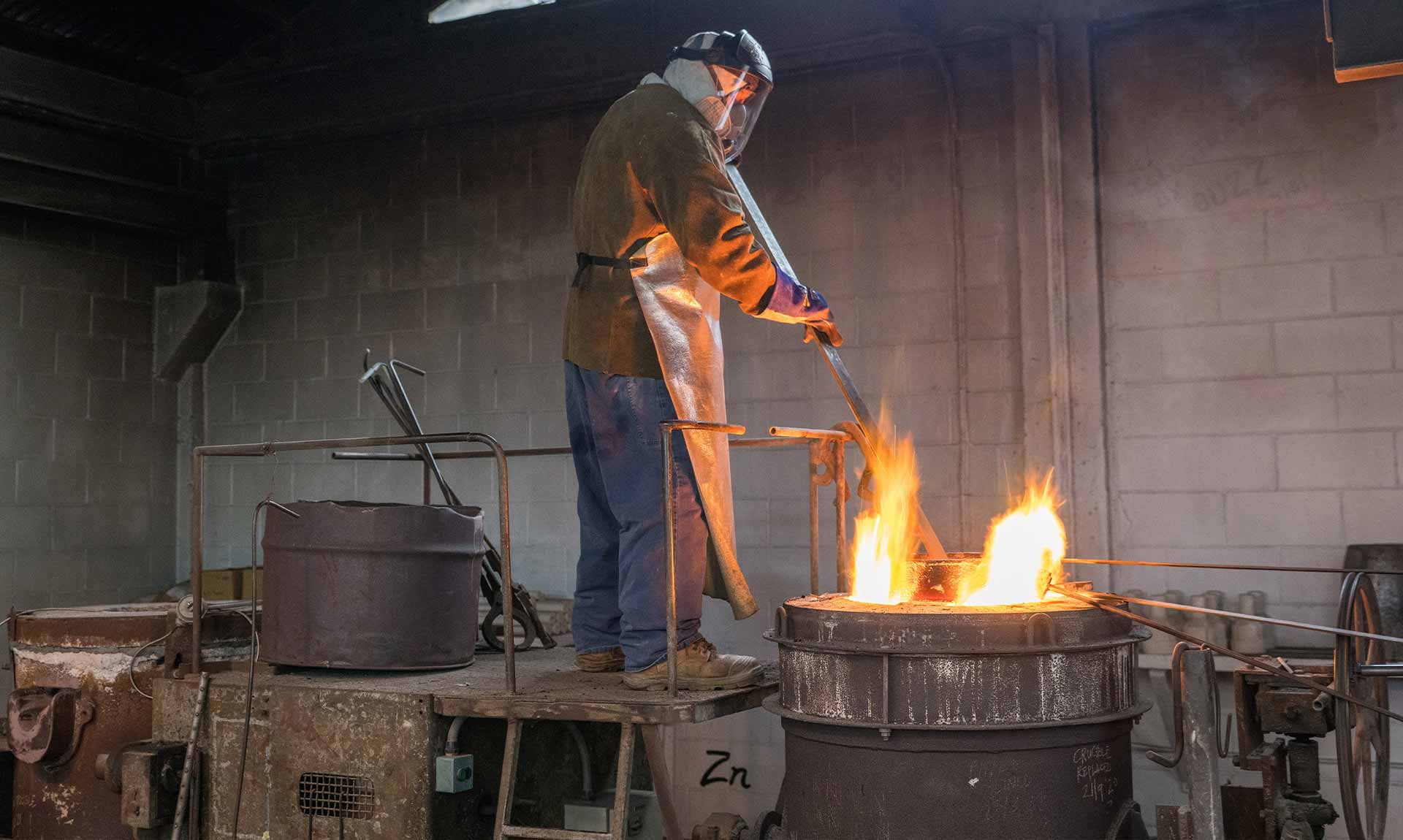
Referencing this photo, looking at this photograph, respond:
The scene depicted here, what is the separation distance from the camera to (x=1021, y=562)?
3.21 m

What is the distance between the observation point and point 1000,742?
2660mm

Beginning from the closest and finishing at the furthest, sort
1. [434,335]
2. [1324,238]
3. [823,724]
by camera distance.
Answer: [823,724], [1324,238], [434,335]

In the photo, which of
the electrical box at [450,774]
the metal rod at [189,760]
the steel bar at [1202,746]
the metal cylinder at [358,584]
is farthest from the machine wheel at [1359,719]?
the metal rod at [189,760]

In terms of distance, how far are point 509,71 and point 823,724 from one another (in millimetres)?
4747

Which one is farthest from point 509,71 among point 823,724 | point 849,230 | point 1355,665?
point 1355,665

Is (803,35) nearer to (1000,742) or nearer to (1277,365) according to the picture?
(1277,365)

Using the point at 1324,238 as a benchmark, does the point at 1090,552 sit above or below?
below

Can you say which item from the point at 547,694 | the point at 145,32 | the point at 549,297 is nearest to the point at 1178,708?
the point at 547,694

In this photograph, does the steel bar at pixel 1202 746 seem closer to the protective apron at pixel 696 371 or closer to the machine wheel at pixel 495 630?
the protective apron at pixel 696 371

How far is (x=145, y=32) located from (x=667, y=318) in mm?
5294

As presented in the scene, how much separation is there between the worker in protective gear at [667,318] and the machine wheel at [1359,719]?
1.39m

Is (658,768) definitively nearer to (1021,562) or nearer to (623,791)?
(623,791)

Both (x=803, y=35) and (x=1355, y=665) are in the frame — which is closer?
(x=1355, y=665)

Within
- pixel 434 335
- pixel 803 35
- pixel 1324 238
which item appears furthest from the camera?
pixel 434 335
